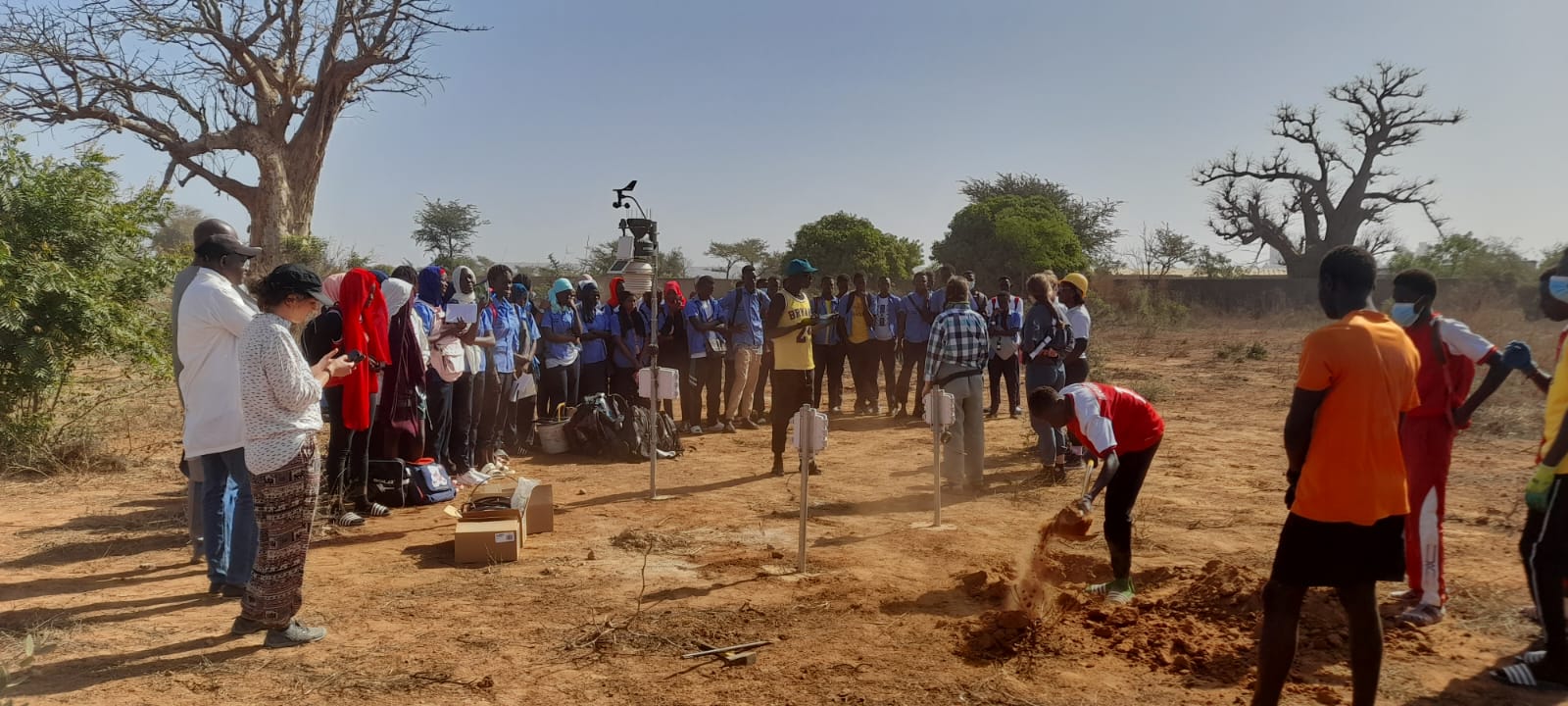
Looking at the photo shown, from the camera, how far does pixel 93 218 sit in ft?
27.3

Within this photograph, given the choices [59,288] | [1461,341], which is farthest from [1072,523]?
[59,288]

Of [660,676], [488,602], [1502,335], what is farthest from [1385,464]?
[1502,335]

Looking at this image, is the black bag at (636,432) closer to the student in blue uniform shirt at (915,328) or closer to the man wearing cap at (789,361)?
the man wearing cap at (789,361)

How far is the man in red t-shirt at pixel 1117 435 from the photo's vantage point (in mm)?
4637

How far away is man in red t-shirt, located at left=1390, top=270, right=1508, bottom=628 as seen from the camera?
4445mm

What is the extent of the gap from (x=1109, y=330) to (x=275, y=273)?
1060 inches

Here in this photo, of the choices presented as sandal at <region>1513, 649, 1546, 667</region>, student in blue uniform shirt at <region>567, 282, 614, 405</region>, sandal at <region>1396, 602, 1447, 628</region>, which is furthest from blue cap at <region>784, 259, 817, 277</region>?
sandal at <region>1513, 649, 1546, 667</region>

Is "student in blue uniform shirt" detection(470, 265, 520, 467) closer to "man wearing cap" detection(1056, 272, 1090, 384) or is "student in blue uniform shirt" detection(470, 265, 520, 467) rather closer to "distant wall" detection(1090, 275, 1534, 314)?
"man wearing cap" detection(1056, 272, 1090, 384)

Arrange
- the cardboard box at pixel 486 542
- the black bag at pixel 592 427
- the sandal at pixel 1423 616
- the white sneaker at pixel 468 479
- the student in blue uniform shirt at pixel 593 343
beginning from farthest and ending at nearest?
the student in blue uniform shirt at pixel 593 343 < the black bag at pixel 592 427 < the white sneaker at pixel 468 479 < the cardboard box at pixel 486 542 < the sandal at pixel 1423 616

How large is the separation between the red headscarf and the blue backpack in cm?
118

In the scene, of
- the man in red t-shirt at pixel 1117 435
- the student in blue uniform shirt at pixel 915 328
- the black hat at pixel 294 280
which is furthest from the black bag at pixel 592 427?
the man in red t-shirt at pixel 1117 435

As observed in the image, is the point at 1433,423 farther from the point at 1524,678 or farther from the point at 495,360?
the point at 495,360

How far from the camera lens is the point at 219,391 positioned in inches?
188

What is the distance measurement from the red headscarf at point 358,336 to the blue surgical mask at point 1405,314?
615cm
